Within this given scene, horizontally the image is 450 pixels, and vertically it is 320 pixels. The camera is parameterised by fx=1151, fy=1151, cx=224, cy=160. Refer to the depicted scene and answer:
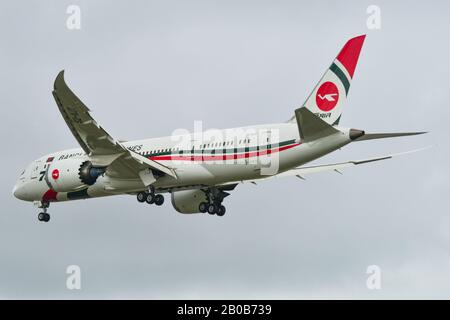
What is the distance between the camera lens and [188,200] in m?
65.5

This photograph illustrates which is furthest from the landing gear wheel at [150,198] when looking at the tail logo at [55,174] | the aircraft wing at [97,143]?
the tail logo at [55,174]

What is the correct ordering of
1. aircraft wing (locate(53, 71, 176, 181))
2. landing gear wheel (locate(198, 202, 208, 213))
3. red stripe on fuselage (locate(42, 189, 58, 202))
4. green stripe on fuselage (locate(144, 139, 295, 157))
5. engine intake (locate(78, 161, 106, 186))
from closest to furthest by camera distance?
green stripe on fuselage (locate(144, 139, 295, 157)) → aircraft wing (locate(53, 71, 176, 181)) → engine intake (locate(78, 161, 106, 186)) → landing gear wheel (locate(198, 202, 208, 213)) → red stripe on fuselage (locate(42, 189, 58, 202))

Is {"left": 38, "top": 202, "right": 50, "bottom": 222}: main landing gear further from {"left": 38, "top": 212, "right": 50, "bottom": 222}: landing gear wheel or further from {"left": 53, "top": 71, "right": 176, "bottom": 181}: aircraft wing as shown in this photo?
{"left": 53, "top": 71, "right": 176, "bottom": 181}: aircraft wing

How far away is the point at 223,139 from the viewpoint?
190 ft

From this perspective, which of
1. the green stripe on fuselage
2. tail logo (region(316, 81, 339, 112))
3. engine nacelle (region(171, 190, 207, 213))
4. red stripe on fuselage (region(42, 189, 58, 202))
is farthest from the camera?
red stripe on fuselage (region(42, 189, 58, 202))

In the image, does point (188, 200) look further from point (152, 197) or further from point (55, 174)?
point (55, 174)

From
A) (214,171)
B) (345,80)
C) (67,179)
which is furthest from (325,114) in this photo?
(67,179)

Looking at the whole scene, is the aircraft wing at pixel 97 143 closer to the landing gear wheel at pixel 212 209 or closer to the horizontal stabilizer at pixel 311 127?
the landing gear wheel at pixel 212 209

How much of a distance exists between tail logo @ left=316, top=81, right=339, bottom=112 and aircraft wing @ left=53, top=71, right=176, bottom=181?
8721 millimetres

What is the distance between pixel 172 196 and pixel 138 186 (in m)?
6.86

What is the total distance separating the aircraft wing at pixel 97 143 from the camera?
5584cm

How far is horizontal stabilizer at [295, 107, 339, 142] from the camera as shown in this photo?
171 feet

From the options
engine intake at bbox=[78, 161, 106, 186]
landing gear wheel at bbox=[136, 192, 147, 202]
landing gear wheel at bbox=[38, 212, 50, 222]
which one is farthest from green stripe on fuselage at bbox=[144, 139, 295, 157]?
landing gear wheel at bbox=[38, 212, 50, 222]
